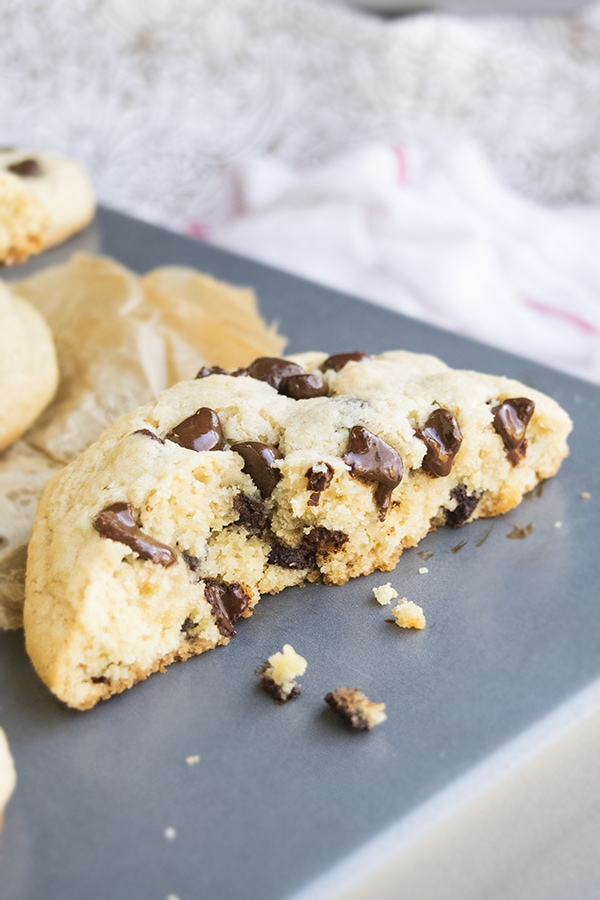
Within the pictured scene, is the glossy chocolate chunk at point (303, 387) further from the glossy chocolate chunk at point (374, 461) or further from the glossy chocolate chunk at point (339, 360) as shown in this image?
the glossy chocolate chunk at point (374, 461)

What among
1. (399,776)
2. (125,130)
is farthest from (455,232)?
(399,776)

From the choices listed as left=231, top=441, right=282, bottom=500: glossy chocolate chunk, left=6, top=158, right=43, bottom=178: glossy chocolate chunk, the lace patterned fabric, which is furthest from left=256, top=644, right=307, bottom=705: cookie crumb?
the lace patterned fabric

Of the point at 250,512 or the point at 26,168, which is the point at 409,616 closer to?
the point at 250,512

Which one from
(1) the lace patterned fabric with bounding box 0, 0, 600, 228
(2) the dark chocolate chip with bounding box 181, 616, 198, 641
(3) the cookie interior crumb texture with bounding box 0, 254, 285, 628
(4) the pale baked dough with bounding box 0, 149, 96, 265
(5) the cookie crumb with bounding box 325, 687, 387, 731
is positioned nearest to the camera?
(5) the cookie crumb with bounding box 325, 687, 387, 731

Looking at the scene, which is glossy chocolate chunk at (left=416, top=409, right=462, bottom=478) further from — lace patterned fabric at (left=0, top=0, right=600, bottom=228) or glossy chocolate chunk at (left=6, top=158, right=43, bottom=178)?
lace patterned fabric at (left=0, top=0, right=600, bottom=228)

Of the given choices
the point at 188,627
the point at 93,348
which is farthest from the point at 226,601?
the point at 93,348

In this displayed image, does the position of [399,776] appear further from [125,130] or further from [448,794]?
[125,130]

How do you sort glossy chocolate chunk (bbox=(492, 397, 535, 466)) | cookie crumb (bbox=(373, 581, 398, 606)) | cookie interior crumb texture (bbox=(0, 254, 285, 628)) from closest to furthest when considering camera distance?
cookie crumb (bbox=(373, 581, 398, 606))
glossy chocolate chunk (bbox=(492, 397, 535, 466))
cookie interior crumb texture (bbox=(0, 254, 285, 628))

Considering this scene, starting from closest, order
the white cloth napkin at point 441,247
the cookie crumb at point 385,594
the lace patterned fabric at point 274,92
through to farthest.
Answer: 1. the cookie crumb at point 385,594
2. the white cloth napkin at point 441,247
3. the lace patterned fabric at point 274,92

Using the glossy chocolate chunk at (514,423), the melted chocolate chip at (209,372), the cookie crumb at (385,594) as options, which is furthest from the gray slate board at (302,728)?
the melted chocolate chip at (209,372)
